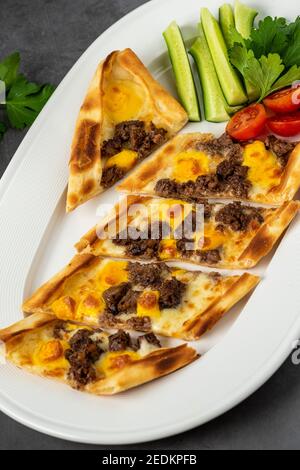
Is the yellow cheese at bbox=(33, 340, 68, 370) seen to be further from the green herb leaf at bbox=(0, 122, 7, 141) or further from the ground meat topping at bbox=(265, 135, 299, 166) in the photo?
the green herb leaf at bbox=(0, 122, 7, 141)

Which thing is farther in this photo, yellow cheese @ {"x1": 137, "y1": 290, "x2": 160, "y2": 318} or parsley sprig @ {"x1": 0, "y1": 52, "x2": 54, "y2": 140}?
parsley sprig @ {"x1": 0, "y1": 52, "x2": 54, "y2": 140}

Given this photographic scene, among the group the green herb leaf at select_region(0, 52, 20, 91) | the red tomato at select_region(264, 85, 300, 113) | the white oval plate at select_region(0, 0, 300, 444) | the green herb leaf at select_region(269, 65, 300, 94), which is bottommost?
the white oval plate at select_region(0, 0, 300, 444)

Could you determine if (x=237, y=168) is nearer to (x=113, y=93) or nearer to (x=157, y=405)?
(x=113, y=93)

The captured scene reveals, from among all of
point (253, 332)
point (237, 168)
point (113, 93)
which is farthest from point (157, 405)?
point (113, 93)

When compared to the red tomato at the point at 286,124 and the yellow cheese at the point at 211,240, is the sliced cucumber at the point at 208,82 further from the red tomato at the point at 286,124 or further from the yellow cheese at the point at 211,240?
the yellow cheese at the point at 211,240

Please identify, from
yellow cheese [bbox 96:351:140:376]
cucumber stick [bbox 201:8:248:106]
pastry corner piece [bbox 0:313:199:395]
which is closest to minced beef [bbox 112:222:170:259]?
pastry corner piece [bbox 0:313:199:395]

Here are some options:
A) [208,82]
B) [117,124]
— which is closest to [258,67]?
[208,82]

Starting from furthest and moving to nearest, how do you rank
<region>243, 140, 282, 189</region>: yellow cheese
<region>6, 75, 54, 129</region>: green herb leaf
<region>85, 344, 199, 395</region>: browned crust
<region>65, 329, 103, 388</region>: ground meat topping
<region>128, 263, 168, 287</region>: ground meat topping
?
<region>6, 75, 54, 129</region>: green herb leaf < <region>243, 140, 282, 189</region>: yellow cheese < <region>128, 263, 168, 287</region>: ground meat topping < <region>65, 329, 103, 388</region>: ground meat topping < <region>85, 344, 199, 395</region>: browned crust

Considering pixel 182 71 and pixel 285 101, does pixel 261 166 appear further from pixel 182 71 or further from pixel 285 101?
pixel 182 71
